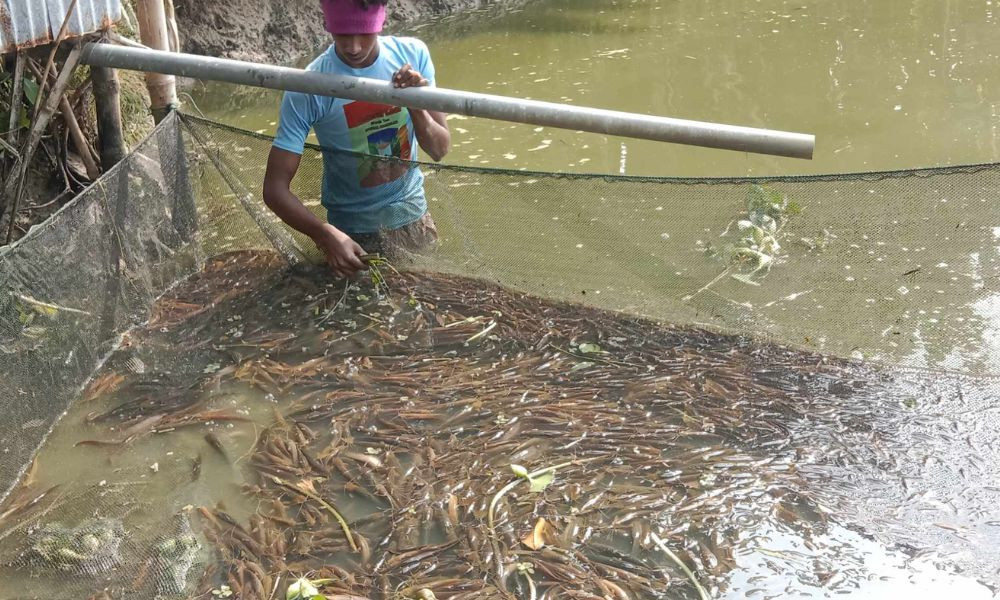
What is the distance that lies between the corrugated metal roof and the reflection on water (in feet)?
3.44

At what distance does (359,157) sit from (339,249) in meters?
0.34

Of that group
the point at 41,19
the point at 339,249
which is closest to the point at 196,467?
the point at 339,249

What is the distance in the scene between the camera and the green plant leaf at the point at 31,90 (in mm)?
3408

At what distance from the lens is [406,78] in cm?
300

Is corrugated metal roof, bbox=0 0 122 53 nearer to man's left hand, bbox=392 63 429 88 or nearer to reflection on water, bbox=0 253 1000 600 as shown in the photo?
reflection on water, bbox=0 253 1000 600

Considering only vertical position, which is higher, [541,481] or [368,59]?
[368,59]

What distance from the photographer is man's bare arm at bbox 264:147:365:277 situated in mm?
3420

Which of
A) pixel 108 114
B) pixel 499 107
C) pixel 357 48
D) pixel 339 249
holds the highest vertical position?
pixel 357 48

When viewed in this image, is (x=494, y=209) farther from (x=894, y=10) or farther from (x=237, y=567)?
(x=894, y=10)

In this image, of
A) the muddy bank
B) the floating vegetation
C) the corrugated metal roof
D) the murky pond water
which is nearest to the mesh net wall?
the floating vegetation

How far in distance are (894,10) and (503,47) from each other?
3.82 metres

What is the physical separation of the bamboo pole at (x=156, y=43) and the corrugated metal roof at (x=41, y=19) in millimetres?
481

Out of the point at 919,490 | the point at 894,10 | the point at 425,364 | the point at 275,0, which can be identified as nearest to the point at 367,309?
the point at 425,364

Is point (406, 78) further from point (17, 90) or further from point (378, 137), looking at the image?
point (17, 90)
